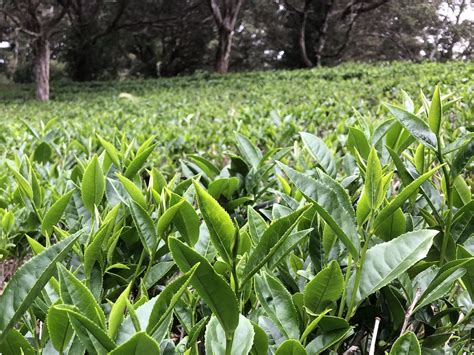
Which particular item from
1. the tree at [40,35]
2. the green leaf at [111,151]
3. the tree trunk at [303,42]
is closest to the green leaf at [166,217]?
the green leaf at [111,151]

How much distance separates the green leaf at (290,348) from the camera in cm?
64

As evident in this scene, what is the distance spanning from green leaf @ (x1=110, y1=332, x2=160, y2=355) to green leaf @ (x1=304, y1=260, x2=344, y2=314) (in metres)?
0.28

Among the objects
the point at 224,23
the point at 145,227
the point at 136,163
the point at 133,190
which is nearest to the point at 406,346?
the point at 145,227

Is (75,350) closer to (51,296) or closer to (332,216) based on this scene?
(51,296)

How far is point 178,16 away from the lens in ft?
80.9

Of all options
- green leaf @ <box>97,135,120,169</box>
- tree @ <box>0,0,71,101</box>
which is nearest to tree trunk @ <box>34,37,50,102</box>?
tree @ <box>0,0,71,101</box>

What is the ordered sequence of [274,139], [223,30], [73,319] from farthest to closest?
[223,30] → [274,139] → [73,319]

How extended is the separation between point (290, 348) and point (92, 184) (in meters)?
0.59

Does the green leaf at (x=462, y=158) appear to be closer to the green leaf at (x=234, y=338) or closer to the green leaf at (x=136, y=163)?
the green leaf at (x=234, y=338)

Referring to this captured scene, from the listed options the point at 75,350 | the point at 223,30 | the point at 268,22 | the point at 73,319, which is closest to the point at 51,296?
the point at 75,350

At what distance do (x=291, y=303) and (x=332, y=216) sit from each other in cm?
14

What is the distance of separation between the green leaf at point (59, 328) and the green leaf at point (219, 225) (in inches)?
8.1

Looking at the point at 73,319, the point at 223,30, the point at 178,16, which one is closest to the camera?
the point at 73,319

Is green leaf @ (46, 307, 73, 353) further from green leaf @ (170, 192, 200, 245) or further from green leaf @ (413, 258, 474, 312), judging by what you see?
green leaf @ (413, 258, 474, 312)
